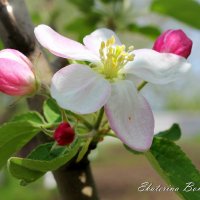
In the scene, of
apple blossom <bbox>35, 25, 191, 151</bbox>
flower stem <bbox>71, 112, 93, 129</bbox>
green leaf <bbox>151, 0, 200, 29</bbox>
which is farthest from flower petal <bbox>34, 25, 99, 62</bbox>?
green leaf <bbox>151, 0, 200, 29</bbox>

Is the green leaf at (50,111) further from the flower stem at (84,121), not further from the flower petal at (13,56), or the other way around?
the flower petal at (13,56)

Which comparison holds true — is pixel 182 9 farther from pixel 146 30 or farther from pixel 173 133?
pixel 173 133

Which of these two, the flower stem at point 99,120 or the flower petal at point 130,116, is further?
the flower stem at point 99,120

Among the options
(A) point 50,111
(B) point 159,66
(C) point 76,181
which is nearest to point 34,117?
(A) point 50,111

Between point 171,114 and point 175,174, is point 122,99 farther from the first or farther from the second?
point 171,114

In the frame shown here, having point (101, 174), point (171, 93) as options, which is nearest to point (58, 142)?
point (101, 174)

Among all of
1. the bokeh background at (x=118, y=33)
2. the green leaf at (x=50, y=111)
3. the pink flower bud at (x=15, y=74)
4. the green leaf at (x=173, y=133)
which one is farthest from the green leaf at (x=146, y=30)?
the pink flower bud at (x=15, y=74)
